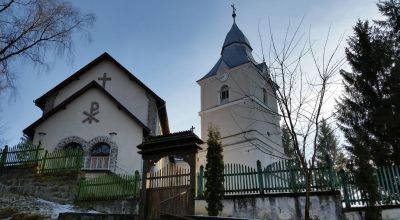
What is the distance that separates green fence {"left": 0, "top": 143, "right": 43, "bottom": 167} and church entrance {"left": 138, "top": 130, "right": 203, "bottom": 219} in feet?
20.4

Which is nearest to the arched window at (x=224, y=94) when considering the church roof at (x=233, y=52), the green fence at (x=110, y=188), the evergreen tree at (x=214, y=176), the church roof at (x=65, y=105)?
A: the church roof at (x=233, y=52)

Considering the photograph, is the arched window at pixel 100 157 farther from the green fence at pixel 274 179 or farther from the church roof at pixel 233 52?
the church roof at pixel 233 52

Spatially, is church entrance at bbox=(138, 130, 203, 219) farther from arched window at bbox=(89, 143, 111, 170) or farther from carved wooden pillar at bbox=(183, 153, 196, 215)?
arched window at bbox=(89, 143, 111, 170)

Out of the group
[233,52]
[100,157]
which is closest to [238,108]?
[233,52]

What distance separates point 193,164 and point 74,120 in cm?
1108

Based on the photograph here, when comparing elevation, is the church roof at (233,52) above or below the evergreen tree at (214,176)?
above

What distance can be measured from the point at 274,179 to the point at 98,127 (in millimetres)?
12305

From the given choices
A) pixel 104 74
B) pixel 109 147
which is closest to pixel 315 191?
pixel 109 147

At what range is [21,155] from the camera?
16.3 metres

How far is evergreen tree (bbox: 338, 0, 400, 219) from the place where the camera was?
1644 centimetres

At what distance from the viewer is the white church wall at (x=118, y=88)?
2291 centimetres

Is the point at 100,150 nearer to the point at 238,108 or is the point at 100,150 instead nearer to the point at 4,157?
the point at 4,157

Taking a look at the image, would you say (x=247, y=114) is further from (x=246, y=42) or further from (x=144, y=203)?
(x=144, y=203)

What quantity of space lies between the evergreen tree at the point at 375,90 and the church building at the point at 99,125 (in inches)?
452
